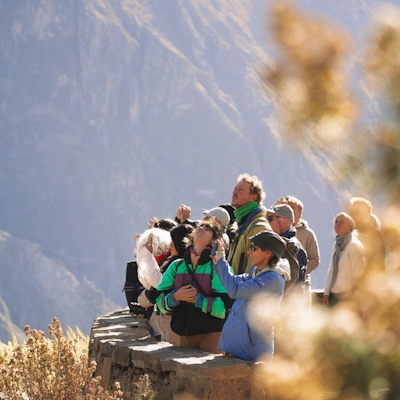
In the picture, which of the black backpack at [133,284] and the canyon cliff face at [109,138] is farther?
the canyon cliff face at [109,138]

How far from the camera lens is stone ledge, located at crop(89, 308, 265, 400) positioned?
386cm

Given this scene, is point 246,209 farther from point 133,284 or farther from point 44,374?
point 133,284

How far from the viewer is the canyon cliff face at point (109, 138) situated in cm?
16125

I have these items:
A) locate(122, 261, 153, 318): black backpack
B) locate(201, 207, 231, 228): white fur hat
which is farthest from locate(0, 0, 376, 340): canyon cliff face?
locate(201, 207, 231, 228): white fur hat

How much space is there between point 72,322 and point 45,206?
26.9m

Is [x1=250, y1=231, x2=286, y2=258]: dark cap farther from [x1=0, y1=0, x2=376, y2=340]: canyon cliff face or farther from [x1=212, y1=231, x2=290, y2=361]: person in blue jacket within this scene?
[x1=0, y1=0, x2=376, y2=340]: canyon cliff face

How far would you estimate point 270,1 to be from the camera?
3.23 feet

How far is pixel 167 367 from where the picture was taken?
4203 mm

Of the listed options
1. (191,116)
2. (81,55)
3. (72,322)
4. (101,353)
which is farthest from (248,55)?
(101,353)

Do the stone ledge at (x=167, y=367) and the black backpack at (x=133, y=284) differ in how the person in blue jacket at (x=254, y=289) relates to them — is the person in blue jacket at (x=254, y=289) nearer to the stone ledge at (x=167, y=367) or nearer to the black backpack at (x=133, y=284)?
the stone ledge at (x=167, y=367)

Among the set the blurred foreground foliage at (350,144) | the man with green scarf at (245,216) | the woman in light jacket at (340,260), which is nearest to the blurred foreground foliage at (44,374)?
the man with green scarf at (245,216)

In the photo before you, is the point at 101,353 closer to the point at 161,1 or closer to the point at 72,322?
the point at 72,322

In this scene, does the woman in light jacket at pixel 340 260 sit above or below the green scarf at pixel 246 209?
below

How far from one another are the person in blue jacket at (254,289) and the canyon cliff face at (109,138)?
157 metres
